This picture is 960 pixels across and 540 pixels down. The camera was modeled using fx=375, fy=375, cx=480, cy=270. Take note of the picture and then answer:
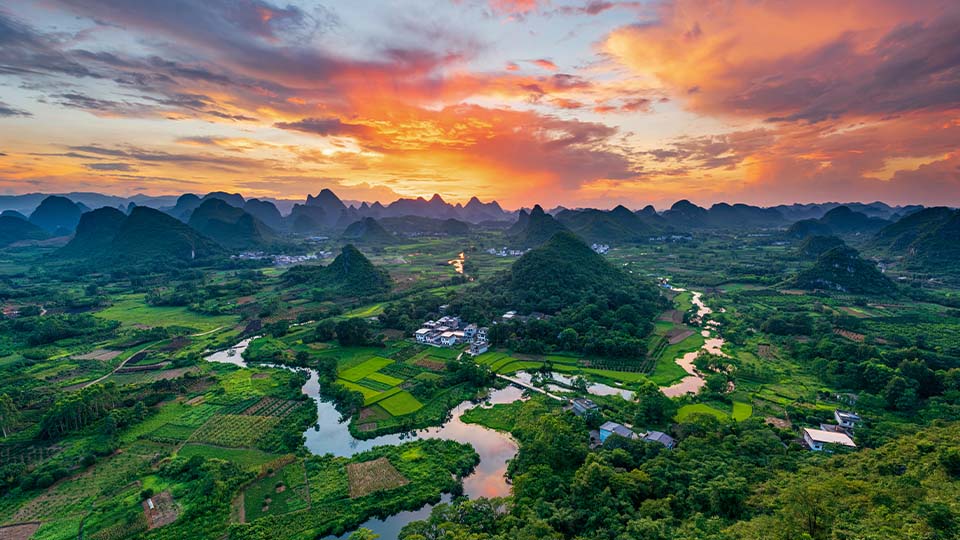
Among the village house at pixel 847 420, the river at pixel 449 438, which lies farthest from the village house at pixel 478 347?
the village house at pixel 847 420

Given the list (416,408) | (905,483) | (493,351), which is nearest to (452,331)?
(493,351)

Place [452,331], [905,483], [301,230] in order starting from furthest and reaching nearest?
[301,230] < [452,331] < [905,483]

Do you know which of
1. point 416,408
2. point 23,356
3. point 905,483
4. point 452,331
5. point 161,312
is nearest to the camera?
point 905,483

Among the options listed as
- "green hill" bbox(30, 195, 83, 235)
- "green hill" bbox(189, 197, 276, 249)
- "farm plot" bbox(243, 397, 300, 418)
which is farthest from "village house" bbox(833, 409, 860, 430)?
"green hill" bbox(30, 195, 83, 235)

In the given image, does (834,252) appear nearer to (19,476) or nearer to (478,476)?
(478,476)

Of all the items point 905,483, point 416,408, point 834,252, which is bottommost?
point 416,408

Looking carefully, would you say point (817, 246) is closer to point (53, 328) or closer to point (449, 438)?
point (449, 438)

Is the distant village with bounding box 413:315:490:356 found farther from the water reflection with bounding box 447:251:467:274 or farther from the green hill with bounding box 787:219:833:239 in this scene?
the green hill with bounding box 787:219:833:239
